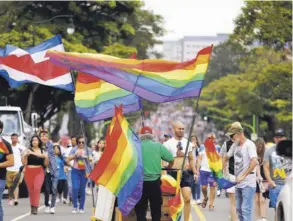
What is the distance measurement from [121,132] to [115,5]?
43.4 meters

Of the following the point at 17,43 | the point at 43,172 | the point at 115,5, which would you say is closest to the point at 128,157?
the point at 43,172

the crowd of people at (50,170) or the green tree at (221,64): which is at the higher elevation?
the green tree at (221,64)

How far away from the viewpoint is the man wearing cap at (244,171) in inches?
624

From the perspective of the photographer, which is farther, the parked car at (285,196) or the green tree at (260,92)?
the green tree at (260,92)

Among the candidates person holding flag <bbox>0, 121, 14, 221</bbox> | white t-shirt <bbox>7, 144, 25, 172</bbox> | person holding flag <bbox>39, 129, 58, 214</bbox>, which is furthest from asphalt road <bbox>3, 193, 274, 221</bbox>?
person holding flag <bbox>0, 121, 14, 221</bbox>

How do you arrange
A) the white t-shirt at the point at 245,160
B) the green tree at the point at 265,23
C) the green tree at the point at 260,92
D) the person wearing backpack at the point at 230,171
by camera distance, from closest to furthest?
the white t-shirt at the point at 245,160
the person wearing backpack at the point at 230,171
the green tree at the point at 265,23
the green tree at the point at 260,92

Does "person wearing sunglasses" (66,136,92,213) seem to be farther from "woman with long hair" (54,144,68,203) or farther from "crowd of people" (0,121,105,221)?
"woman with long hair" (54,144,68,203)

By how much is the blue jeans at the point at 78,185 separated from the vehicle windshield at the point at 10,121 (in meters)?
9.45

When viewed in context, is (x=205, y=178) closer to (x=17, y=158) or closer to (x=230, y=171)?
(x=17, y=158)

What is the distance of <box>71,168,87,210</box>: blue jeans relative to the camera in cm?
2350

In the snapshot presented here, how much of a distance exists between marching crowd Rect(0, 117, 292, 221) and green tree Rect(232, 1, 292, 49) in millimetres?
23222

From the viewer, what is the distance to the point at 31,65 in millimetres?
19938

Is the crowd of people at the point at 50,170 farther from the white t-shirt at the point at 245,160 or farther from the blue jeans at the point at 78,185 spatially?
the white t-shirt at the point at 245,160

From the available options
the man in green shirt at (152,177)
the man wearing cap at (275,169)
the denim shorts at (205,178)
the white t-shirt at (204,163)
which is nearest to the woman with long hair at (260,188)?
the man wearing cap at (275,169)
